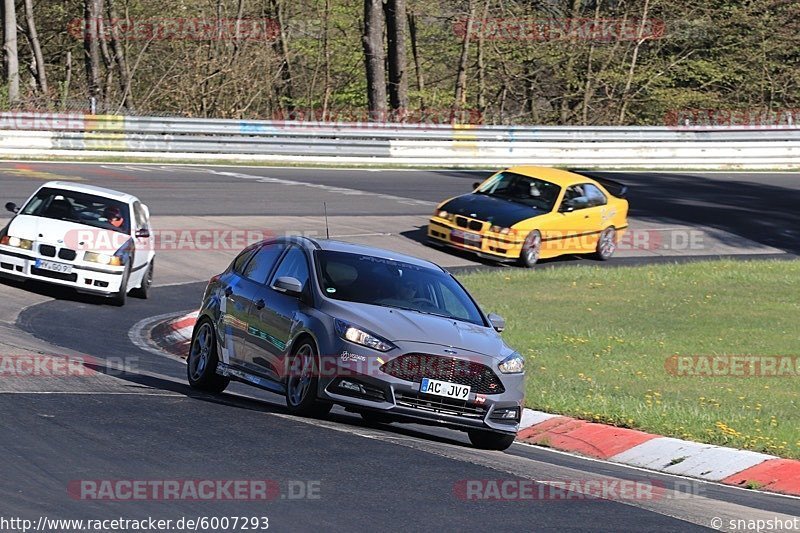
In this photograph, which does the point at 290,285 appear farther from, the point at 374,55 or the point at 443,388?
the point at 374,55

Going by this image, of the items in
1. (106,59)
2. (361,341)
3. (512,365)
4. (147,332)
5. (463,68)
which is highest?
(106,59)

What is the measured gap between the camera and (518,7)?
164 feet

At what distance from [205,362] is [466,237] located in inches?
502

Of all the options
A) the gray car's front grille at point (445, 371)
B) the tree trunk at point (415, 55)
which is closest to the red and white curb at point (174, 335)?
the gray car's front grille at point (445, 371)

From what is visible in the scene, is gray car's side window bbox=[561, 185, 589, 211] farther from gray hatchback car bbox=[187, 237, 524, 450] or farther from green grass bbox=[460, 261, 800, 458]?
gray hatchback car bbox=[187, 237, 524, 450]

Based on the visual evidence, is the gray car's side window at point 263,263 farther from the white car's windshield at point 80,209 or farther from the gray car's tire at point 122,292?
the white car's windshield at point 80,209

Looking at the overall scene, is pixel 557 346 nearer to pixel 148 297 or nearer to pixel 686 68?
pixel 148 297

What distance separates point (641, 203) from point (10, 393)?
2355 centimetres

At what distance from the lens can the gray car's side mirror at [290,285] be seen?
10.8 metres

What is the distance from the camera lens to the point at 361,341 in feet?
33.2

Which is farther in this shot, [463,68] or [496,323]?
[463,68]

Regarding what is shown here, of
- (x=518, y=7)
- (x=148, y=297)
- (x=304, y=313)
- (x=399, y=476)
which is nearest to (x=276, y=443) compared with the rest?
(x=399, y=476)

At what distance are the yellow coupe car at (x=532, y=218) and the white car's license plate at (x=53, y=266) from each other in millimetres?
8686

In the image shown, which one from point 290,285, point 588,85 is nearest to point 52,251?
point 290,285
